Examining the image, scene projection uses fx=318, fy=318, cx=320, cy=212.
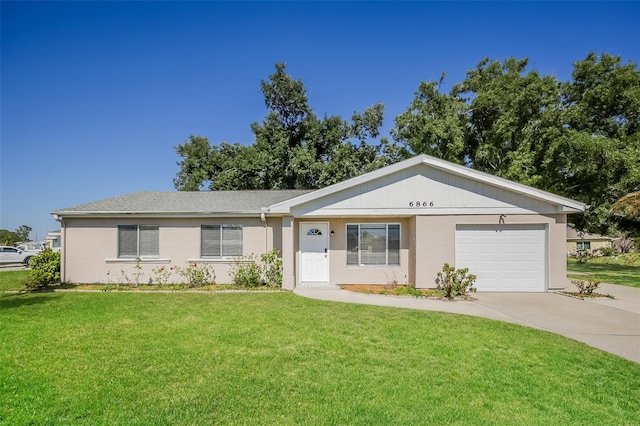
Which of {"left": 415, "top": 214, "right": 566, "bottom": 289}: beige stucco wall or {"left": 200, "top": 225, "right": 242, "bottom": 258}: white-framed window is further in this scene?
{"left": 200, "top": 225, "right": 242, "bottom": 258}: white-framed window

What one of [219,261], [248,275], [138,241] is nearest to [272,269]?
[248,275]

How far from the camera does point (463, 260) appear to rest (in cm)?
1117

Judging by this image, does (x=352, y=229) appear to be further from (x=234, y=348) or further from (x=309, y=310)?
(x=234, y=348)

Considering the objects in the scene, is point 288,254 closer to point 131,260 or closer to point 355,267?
point 355,267

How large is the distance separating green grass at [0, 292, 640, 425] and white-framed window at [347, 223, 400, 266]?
15.2 ft

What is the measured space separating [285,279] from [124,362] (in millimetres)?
6692

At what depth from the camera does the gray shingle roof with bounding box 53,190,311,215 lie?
12359 mm

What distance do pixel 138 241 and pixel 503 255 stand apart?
1375cm

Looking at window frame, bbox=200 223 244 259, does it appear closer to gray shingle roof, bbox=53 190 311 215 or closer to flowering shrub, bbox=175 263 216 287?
flowering shrub, bbox=175 263 216 287

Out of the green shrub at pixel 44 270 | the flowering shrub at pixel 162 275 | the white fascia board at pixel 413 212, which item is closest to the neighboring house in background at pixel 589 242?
the white fascia board at pixel 413 212

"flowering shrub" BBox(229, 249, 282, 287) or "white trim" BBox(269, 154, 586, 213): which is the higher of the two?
"white trim" BBox(269, 154, 586, 213)

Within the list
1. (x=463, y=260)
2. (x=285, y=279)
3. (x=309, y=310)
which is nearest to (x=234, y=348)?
(x=309, y=310)

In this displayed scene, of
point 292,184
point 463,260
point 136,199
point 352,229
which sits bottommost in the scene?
point 463,260

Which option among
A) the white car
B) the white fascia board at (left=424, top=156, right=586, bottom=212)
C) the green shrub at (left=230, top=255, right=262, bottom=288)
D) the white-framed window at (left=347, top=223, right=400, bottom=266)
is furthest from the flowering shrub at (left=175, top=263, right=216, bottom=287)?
the white car
